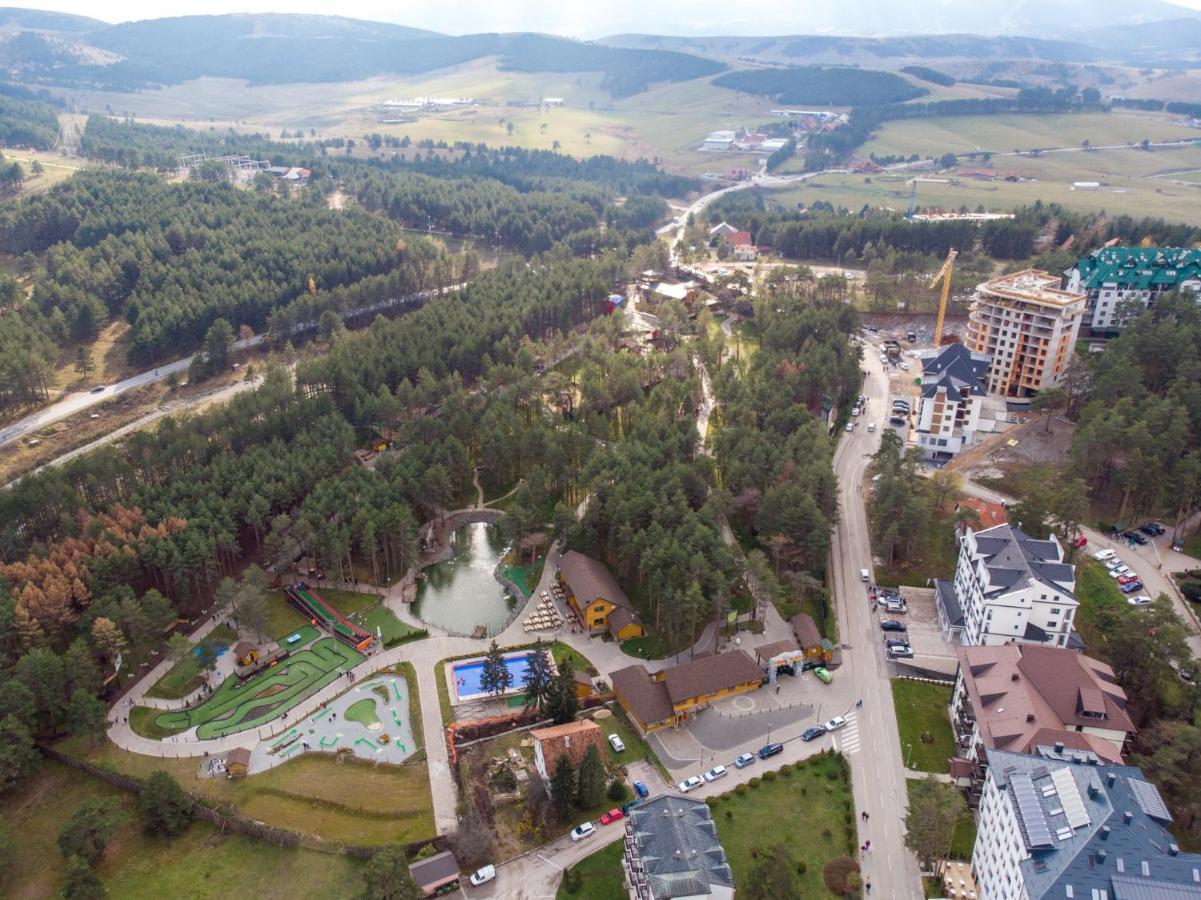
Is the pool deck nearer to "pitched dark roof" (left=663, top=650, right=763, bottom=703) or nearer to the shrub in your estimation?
"pitched dark roof" (left=663, top=650, right=763, bottom=703)

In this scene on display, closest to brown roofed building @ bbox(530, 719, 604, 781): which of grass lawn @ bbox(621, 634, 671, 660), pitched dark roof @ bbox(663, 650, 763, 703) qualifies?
pitched dark roof @ bbox(663, 650, 763, 703)

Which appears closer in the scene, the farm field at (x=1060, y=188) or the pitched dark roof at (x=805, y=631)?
the pitched dark roof at (x=805, y=631)

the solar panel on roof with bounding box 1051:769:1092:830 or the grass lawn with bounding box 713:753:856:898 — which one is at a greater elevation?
the solar panel on roof with bounding box 1051:769:1092:830

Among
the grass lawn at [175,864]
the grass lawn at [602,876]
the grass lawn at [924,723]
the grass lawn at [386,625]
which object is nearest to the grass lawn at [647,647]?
the grass lawn at [386,625]

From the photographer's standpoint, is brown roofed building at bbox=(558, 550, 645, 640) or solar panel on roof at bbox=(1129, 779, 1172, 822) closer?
solar panel on roof at bbox=(1129, 779, 1172, 822)

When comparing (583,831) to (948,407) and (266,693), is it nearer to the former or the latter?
(266,693)

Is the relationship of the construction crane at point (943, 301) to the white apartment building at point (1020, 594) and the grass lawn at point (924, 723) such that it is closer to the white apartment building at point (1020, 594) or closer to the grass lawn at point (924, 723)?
the white apartment building at point (1020, 594)

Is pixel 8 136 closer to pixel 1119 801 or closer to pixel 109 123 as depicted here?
pixel 109 123
